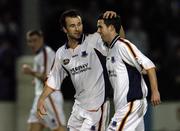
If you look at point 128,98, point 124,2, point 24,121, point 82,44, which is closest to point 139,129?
point 128,98

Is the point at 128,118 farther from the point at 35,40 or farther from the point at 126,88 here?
the point at 35,40

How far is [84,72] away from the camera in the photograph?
912cm

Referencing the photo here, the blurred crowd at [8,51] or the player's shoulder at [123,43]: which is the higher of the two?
the player's shoulder at [123,43]

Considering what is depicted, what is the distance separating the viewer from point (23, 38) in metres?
16.3

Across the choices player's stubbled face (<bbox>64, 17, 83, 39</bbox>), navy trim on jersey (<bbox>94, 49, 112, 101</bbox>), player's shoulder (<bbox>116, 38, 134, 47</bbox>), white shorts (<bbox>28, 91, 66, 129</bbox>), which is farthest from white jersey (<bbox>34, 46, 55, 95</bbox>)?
player's shoulder (<bbox>116, 38, 134, 47</bbox>)

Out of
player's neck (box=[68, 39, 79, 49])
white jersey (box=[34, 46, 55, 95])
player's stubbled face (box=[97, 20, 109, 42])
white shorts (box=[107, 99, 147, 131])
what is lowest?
white shorts (box=[107, 99, 147, 131])

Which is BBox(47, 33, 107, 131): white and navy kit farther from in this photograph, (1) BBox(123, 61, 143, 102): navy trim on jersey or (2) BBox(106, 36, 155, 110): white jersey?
(1) BBox(123, 61, 143, 102): navy trim on jersey

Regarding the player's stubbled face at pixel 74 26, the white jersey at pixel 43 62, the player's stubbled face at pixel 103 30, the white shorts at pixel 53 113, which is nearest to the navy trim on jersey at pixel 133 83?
the player's stubbled face at pixel 103 30

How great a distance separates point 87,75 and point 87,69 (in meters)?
0.07

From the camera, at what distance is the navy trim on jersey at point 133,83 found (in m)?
8.55

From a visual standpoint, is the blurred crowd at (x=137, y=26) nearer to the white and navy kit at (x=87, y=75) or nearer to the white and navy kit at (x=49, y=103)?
the white and navy kit at (x=49, y=103)

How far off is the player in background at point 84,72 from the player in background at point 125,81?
1.41ft

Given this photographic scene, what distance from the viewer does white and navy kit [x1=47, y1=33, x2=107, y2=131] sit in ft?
29.9

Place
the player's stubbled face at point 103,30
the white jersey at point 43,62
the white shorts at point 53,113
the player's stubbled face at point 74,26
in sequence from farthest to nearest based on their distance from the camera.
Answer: the white shorts at point 53,113 < the white jersey at point 43,62 < the player's stubbled face at point 74,26 < the player's stubbled face at point 103,30
